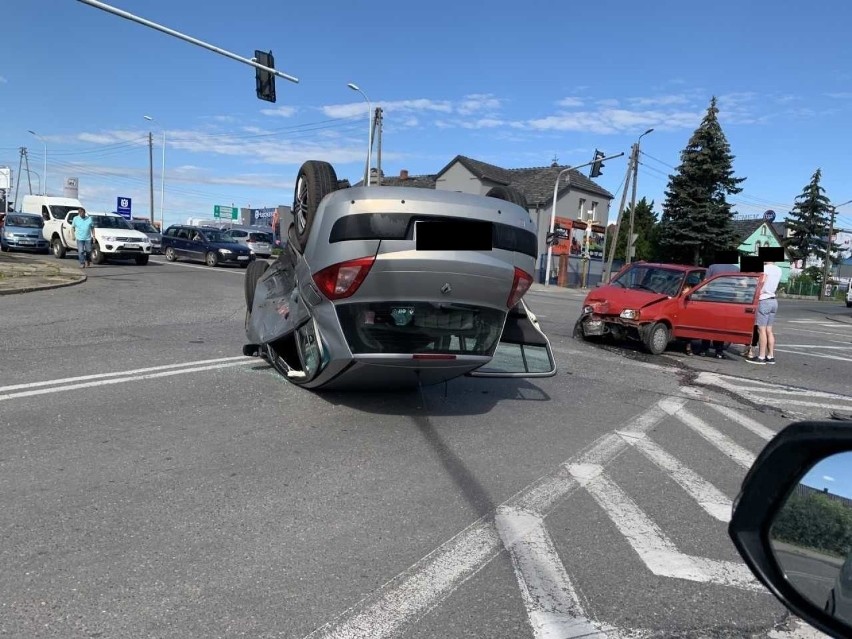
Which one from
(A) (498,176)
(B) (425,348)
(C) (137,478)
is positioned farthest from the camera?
(A) (498,176)

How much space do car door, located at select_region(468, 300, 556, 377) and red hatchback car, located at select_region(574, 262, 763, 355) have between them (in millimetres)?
5193

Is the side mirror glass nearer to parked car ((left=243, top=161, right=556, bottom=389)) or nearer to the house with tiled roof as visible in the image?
parked car ((left=243, top=161, right=556, bottom=389))

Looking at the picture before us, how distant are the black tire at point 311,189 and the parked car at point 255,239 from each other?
27.8 metres

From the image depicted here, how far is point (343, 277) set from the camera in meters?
4.74

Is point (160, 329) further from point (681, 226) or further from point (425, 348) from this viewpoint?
point (681, 226)

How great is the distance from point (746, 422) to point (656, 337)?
4.37 metres

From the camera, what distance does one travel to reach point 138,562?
127 inches

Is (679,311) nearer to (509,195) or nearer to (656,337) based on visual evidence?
(656,337)

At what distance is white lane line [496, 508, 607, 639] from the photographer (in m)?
2.85

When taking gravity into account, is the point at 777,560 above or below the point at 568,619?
above

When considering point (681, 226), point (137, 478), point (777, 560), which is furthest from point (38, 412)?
point (681, 226)

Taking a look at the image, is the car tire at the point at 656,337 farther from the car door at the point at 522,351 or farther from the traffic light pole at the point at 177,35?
the traffic light pole at the point at 177,35

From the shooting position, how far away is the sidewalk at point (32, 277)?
14.5m

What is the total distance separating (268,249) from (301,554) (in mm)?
31491
